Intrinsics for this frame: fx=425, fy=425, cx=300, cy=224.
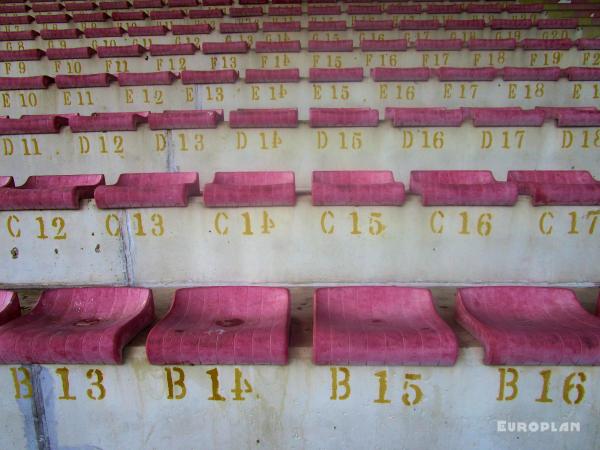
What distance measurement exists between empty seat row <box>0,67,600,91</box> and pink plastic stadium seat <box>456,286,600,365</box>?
3.36 ft

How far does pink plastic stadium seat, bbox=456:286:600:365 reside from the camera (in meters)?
0.51

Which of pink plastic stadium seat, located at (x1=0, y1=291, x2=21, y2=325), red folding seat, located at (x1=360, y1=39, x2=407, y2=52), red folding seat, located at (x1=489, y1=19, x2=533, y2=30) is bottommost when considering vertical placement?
pink plastic stadium seat, located at (x1=0, y1=291, x2=21, y2=325)

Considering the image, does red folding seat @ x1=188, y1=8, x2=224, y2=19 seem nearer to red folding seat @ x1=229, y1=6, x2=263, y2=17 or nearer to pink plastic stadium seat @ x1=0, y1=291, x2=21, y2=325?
red folding seat @ x1=229, y1=6, x2=263, y2=17

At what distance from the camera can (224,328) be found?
580 mm

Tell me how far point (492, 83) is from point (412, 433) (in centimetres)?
130

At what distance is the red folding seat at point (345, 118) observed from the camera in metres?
1.07

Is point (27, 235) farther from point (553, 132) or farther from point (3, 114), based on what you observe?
point (553, 132)

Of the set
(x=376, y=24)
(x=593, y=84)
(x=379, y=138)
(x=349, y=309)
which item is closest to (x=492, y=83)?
(x=593, y=84)

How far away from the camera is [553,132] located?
1.08 meters

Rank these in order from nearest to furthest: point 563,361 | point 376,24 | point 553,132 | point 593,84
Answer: point 563,361 → point 553,132 → point 593,84 → point 376,24

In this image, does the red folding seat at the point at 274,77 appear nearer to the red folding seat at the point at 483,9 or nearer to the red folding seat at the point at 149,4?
the red folding seat at the point at 483,9

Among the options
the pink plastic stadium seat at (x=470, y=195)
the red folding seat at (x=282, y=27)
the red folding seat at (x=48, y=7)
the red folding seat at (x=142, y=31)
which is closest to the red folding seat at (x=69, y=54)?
the red folding seat at (x=142, y=31)

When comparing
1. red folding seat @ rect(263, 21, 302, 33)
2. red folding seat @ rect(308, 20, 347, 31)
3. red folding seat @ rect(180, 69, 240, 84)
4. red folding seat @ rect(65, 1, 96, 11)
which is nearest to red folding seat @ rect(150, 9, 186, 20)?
red folding seat @ rect(65, 1, 96, 11)

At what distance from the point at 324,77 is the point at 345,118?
0.48 m
